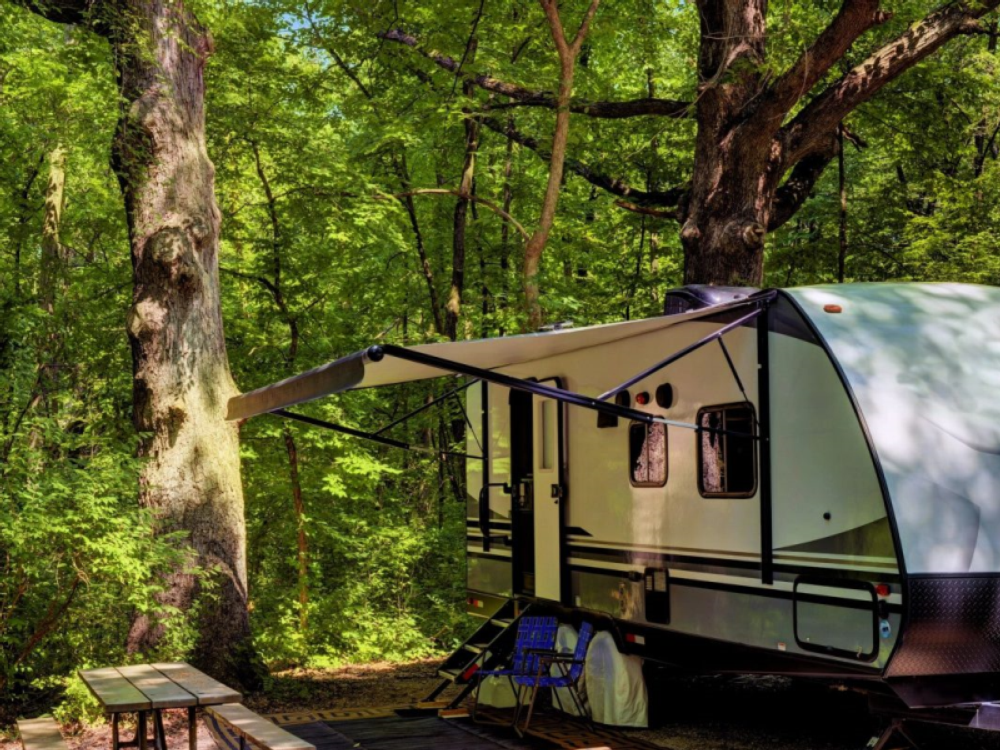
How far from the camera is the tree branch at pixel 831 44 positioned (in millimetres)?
10430

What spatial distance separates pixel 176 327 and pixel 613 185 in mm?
6142

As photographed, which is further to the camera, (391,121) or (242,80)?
(391,121)

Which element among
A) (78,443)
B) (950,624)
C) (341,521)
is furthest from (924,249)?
(78,443)

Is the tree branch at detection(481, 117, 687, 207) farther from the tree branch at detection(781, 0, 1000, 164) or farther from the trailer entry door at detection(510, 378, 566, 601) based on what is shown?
the trailer entry door at detection(510, 378, 566, 601)

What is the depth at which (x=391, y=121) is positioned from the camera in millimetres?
15273

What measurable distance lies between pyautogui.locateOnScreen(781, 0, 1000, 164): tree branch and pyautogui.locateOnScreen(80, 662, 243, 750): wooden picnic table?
7.74 m

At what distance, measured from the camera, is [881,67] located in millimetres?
10883

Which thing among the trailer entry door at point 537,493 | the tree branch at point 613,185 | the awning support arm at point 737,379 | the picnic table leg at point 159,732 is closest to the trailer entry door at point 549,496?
the trailer entry door at point 537,493

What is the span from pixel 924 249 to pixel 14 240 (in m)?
11.3

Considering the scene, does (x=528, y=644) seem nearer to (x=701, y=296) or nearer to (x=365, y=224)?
(x=701, y=296)

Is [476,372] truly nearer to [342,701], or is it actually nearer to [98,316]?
[342,701]

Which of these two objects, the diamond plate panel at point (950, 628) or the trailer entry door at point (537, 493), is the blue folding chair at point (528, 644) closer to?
the trailer entry door at point (537, 493)

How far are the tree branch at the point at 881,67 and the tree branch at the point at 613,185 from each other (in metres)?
1.87

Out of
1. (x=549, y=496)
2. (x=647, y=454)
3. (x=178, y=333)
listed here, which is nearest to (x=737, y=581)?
(x=647, y=454)
